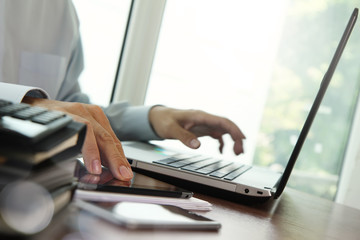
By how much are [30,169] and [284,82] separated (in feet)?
6.76

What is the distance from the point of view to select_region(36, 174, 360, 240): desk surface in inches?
10.3

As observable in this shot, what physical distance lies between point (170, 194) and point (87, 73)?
42.9 inches

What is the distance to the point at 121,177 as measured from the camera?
0.42m

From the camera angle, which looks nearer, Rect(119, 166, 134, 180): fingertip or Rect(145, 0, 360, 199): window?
Result: Rect(119, 166, 134, 180): fingertip

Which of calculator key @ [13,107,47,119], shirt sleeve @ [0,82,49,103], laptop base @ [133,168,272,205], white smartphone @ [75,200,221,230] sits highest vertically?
calculator key @ [13,107,47,119]

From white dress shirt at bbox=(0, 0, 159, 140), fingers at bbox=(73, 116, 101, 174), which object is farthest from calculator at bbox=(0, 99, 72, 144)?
white dress shirt at bbox=(0, 0, 159, 140)

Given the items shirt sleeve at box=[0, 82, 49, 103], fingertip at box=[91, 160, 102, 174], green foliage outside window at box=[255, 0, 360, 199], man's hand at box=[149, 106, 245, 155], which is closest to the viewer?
fingertip at box=[91, 160, 102, 174]

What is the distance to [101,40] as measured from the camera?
1479 millimetres

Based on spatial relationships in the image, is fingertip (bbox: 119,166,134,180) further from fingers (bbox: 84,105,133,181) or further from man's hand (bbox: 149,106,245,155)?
man's hand (bbox: 149,106,245,155)

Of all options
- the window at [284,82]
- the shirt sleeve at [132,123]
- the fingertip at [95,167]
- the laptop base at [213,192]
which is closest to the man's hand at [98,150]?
the fingertip at [95,167]

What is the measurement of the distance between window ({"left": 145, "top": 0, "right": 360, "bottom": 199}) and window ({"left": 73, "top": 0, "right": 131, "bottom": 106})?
1.81 ft

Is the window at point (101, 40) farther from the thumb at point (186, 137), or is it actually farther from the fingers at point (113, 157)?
the fingers at point (113, 157)

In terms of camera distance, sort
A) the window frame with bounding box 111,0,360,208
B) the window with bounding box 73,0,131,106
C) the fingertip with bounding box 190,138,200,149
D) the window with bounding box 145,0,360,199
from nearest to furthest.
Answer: the fingertip with bounding box 190,138,200,149
the window with bounding box 73,0,131,106
the window frame with bounding box 111,0,360,208
the window with bounding box 145,0,360,199

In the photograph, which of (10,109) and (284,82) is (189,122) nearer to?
(10,109)
